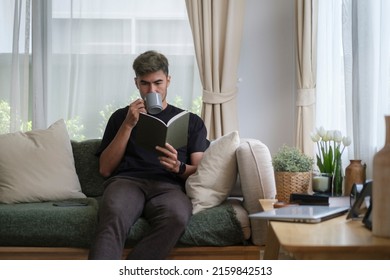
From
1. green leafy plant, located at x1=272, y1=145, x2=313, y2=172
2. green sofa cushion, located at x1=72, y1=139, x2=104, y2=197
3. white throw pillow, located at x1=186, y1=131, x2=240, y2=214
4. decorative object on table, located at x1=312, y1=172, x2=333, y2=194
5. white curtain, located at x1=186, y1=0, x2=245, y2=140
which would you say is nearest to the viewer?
decorative object on table, located at x1=312, y1=172, x2=333, y2=194

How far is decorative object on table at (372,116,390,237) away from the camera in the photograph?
136cm

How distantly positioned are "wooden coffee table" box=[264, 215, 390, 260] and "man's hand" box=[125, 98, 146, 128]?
4.12ft

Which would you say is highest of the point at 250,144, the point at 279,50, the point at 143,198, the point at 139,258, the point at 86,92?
the point at 279,50

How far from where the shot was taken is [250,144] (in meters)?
2.66

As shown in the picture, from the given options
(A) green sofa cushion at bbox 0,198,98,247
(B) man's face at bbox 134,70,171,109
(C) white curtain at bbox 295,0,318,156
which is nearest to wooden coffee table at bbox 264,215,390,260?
(A) green sofa cushion at bbox 0,198,98,247

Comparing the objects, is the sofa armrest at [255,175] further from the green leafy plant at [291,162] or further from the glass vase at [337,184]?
the glass vase at [337,184]

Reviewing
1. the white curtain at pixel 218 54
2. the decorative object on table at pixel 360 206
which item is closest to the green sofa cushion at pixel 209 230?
the decorative object on table at pixel 360 206

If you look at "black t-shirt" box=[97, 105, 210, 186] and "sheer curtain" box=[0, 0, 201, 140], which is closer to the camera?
"black t-shirt" box=[97, 105, 210, 186]

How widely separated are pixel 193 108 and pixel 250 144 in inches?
47.9

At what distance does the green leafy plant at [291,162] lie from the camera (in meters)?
2.52

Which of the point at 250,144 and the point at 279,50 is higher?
the point at 279,50

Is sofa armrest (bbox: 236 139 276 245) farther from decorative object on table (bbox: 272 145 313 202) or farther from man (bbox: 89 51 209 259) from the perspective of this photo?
man (bbox: 89 51 209 259)
